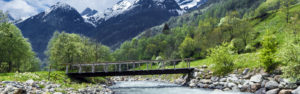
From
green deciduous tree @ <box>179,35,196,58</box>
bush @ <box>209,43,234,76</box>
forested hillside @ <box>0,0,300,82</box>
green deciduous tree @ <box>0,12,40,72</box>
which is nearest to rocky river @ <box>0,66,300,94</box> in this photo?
forested hillside @ <box>0,0,300,82</box>

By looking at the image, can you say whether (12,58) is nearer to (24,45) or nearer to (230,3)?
(24,45)

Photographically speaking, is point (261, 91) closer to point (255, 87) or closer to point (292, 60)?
point (255, 87)

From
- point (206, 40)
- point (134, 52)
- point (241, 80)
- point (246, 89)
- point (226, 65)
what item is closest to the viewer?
point (246, 89)

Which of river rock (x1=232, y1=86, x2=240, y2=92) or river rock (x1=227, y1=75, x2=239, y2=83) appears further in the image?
river rock (x1=227, y1=75, x2=239, y2=83)

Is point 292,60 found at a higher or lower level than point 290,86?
higher

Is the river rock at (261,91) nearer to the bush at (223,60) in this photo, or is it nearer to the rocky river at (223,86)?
the rocky river at (223,86)

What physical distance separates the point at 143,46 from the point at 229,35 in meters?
88.0

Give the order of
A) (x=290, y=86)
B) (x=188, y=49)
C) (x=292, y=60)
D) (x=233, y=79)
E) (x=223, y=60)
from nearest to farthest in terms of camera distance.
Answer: (x=290, y=86)
(x=292, y=60)
(x=233, y=79)
(x=223, y=60)
(x=188, y=49)

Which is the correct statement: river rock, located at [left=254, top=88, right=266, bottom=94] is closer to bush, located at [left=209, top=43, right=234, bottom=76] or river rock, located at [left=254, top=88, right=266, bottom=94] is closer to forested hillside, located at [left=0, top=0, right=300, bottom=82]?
forested hillside, located at [left=0, top=0, right=300, bottom=82]

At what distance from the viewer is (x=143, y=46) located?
150875mm

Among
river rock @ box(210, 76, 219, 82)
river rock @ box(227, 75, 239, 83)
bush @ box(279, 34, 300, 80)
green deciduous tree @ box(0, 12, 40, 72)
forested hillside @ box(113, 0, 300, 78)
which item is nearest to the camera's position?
bush @ box(279, 34, 300, 80)

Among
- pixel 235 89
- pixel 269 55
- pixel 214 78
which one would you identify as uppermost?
pixel 269 55

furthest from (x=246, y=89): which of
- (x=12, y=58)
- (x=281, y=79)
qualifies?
(x=12, y=58)

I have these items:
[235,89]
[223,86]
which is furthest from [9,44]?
[235,89]
